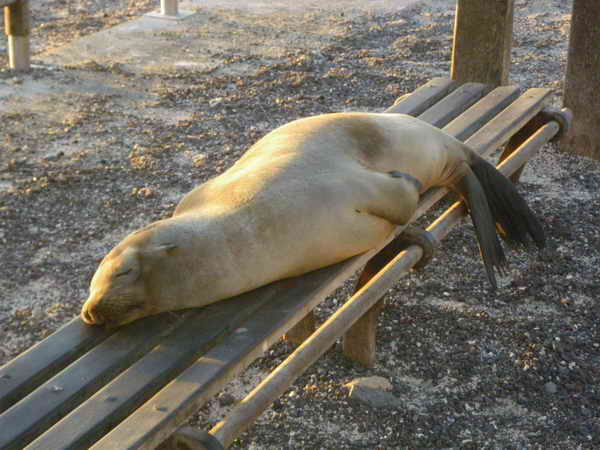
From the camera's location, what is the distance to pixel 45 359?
230 cm

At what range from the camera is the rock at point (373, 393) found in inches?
114

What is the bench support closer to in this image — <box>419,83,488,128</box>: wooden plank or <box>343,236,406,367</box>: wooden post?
<box>419,83,488,128</box>: wooden plank

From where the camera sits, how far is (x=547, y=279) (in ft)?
11.7

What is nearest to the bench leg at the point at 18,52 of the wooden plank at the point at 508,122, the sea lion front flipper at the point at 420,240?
the wooden plank at the point at 508,122

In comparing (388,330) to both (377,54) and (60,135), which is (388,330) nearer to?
(60,135)

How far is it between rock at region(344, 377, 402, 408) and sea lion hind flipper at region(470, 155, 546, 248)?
83 centimetres

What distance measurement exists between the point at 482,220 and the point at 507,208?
226mm

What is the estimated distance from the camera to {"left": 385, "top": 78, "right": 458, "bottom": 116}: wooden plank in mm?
3926

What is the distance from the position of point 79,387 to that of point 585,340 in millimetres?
1817

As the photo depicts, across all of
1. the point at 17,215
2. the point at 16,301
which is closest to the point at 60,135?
the point at 17,215

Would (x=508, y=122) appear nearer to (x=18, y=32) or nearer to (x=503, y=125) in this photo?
(x=503, y=125)

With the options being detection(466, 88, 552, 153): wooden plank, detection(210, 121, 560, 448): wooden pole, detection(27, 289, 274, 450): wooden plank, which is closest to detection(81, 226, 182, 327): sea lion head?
detection(27, 289, 274, 450): wooden plank

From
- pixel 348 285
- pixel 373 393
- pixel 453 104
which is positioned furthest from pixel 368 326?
pixel 453 104

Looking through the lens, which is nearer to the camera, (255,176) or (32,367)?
(32,367)
